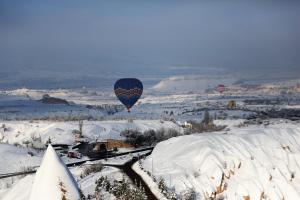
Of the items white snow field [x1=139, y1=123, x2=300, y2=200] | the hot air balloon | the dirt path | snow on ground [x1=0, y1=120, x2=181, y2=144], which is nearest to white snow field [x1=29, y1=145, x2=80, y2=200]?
the dirt path

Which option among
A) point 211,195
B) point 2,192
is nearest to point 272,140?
point 211,195

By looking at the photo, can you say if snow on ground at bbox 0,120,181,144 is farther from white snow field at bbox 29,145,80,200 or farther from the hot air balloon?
white snow field at bbox 29,145,80,200

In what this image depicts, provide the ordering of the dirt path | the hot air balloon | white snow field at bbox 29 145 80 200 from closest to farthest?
1. white snow field at bbox 29 145 80 200
2. the dirt path
3. the hot air balloon

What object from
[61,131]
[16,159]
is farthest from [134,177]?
[61,131]

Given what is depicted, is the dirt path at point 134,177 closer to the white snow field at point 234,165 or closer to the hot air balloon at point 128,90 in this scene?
the white snow field at point 234,165

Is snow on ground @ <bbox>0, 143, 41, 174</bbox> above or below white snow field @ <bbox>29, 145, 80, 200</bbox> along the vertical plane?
below

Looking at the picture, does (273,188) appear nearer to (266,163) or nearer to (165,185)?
(266,163)

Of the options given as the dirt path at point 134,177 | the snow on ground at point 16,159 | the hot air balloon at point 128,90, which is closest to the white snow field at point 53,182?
the dirt path at point 134,177
